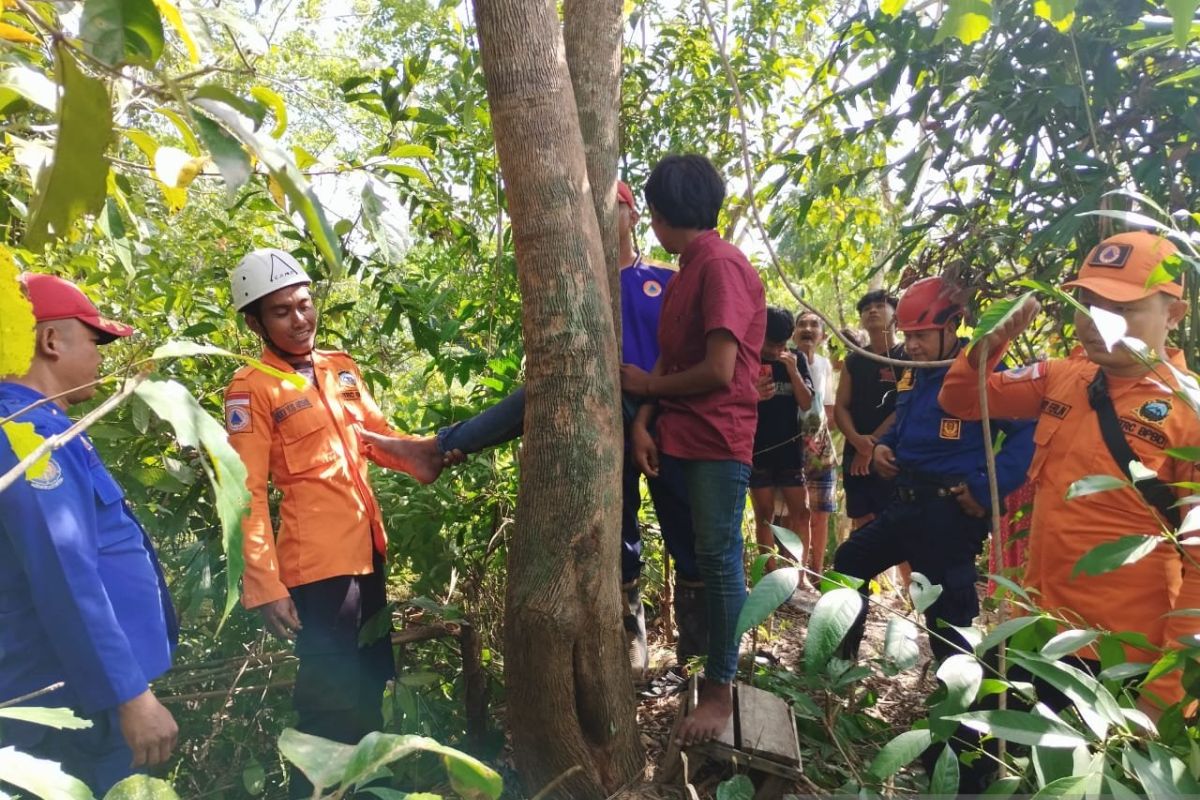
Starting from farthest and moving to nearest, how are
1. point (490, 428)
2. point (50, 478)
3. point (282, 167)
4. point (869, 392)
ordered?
point (869, 392)
point (490, 428)
point (50, 478)
point (282, 167)

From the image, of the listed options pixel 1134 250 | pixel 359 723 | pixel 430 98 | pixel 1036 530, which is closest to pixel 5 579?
pixel 359 723

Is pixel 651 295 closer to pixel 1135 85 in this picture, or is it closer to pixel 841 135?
pixel 841 135

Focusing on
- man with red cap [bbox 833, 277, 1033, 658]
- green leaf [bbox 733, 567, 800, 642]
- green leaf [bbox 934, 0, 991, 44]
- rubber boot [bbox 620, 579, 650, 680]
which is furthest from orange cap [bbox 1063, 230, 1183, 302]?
rubber boot [bbox 620, 579, 650, 680]

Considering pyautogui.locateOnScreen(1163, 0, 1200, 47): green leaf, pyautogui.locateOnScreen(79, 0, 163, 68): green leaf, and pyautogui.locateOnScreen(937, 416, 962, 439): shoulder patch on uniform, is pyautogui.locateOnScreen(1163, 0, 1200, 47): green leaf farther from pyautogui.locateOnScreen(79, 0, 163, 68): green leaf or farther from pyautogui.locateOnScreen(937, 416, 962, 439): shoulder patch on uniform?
pyautogui.locateOnScreen(937, 416, 962, 439): shoulder patch on uniform

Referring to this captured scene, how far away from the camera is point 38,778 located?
2.13ft

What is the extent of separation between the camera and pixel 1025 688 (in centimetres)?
133

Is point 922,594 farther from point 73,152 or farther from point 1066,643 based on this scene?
point 73,152

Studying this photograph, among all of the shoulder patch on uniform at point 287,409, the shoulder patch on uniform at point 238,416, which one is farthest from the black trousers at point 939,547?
the shoulder patch on uniform at point 238,416

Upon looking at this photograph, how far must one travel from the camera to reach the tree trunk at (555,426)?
2.08 m

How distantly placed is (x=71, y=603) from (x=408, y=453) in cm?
112

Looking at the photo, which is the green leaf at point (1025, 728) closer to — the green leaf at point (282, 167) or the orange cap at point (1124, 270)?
the green leaf at point (282, 167)

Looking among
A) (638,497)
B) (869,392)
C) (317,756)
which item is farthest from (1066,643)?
(869,392)

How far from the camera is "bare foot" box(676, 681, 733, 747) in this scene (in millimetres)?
2398

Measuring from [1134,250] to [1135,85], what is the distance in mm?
1089
